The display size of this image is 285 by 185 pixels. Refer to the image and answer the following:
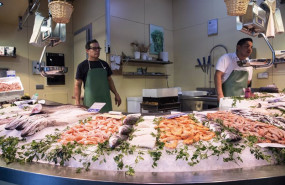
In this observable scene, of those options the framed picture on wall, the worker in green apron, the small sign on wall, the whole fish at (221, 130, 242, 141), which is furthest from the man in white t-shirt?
the framed picture on wall

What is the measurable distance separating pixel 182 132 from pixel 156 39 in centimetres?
466

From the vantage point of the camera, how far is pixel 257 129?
50.2 inches

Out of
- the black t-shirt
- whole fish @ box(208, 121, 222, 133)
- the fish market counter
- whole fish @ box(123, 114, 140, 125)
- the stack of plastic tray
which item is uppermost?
the black t-shirt

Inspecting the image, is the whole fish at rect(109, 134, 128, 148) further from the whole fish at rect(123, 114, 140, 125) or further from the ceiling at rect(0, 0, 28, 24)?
the ceiling at rect(0, 0, 28, 24)

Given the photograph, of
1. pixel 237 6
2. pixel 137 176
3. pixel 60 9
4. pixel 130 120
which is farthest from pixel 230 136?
pixel 60 9

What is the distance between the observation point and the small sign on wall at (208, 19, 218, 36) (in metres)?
5.00

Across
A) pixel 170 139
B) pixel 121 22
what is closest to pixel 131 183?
pixel 170 139

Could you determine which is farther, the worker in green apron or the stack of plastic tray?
the worker in green apron

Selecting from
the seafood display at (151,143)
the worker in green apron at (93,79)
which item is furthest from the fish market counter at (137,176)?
the worker in green apron at (93,79)

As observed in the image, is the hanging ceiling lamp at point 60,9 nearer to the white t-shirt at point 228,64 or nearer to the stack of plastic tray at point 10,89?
the stack of plastic tray at point 10,89

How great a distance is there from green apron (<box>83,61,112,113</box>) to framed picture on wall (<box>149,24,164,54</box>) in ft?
7.81

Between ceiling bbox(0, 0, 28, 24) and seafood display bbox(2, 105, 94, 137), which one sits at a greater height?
ceiling bbox(0, 0, 28, 24)

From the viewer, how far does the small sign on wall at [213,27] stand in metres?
5.00

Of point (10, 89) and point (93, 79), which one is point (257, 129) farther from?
point (10, 89)
